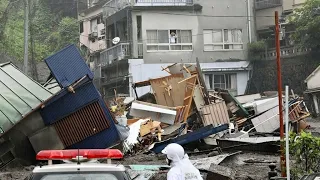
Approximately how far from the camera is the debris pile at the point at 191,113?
2069cm

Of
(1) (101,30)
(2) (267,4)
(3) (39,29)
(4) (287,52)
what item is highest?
(2) (267,4)

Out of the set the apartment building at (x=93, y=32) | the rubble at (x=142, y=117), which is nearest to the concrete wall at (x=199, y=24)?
the apartment building at (x=93, y=32)

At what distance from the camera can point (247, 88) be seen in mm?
39062

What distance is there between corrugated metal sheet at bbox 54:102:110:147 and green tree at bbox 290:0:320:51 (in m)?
21.4

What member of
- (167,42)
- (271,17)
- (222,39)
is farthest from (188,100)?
(271,17)

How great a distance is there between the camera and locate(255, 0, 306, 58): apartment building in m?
39.2

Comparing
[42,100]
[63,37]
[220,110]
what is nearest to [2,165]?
[42,100]

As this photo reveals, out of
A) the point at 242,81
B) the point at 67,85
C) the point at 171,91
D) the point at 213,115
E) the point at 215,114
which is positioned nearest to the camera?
the point at 67,85

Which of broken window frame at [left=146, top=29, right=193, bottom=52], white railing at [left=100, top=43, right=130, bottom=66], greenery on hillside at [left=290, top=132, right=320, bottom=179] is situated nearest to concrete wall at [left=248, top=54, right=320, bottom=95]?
broken window frame at [left=146, top=29, right=193, bottom=52]

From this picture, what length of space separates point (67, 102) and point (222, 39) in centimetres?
2363

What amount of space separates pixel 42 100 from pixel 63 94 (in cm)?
72

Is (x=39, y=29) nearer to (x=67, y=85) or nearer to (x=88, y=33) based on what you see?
(x=88, y=33)

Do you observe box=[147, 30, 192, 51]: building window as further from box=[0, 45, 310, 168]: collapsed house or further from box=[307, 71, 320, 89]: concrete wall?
box=[0, 45, 310, 168]: collapsed house

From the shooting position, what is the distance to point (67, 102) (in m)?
17.4
